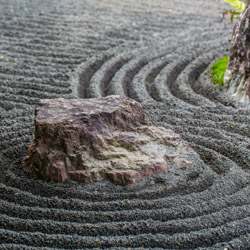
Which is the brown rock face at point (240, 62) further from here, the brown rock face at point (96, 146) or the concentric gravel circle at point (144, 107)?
the brown rock face at point (96, 146)

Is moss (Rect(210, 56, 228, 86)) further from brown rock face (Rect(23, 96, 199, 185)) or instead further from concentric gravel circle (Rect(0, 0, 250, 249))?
brown rock face (Rect(23, 96, 199, 185))

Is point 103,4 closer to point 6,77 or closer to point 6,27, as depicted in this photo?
point 6,27

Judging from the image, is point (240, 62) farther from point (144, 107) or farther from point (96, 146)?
point (96, 146)

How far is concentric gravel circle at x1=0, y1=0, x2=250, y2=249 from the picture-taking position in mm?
2684

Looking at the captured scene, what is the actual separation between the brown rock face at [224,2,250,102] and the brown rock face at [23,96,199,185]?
154 centimetres

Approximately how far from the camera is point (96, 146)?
10.1 ft

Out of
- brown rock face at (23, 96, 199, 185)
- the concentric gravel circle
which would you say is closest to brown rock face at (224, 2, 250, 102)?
the concentric gravel circle

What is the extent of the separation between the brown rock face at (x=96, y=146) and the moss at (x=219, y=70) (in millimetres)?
1830

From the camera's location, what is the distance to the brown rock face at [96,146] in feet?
9.93

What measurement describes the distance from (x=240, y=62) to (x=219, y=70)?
1.86ft

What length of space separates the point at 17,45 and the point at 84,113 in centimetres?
336

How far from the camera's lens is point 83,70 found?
5.34m

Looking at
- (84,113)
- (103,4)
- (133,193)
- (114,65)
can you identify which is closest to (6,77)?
(114,65)

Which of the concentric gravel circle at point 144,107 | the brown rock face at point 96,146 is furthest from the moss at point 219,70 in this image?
the brown rock face at point 96,146
